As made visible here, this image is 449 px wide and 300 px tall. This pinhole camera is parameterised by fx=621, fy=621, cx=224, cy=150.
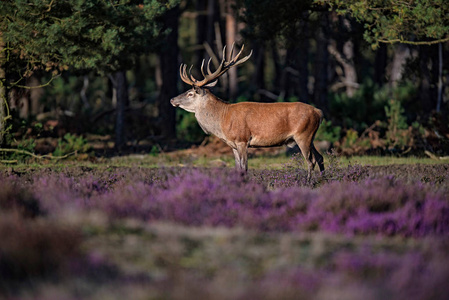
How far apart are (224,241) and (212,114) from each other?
7469mm

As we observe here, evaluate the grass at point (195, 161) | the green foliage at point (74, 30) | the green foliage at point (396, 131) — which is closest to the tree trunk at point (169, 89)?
the grass at point (195, 161)

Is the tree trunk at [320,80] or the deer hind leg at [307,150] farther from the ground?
the tree trunk at [320,80]

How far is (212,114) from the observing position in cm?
1375

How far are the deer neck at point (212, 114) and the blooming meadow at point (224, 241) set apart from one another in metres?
3.96

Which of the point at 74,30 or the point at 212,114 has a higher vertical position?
the point at 74,30

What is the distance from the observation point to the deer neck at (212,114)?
44.8 feet

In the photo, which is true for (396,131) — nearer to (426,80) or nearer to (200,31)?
(426,80)

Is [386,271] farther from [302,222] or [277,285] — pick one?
[302,222]

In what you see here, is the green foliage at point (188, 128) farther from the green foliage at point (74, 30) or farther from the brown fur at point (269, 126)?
the brown fur at point (269, 126)

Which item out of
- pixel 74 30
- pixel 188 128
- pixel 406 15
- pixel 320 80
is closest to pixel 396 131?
pixel 320 80

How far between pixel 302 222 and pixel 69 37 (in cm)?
985

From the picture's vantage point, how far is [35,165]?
1585cm

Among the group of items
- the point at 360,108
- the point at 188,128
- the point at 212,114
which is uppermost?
the point at 212,114

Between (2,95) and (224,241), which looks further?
(2,95)
